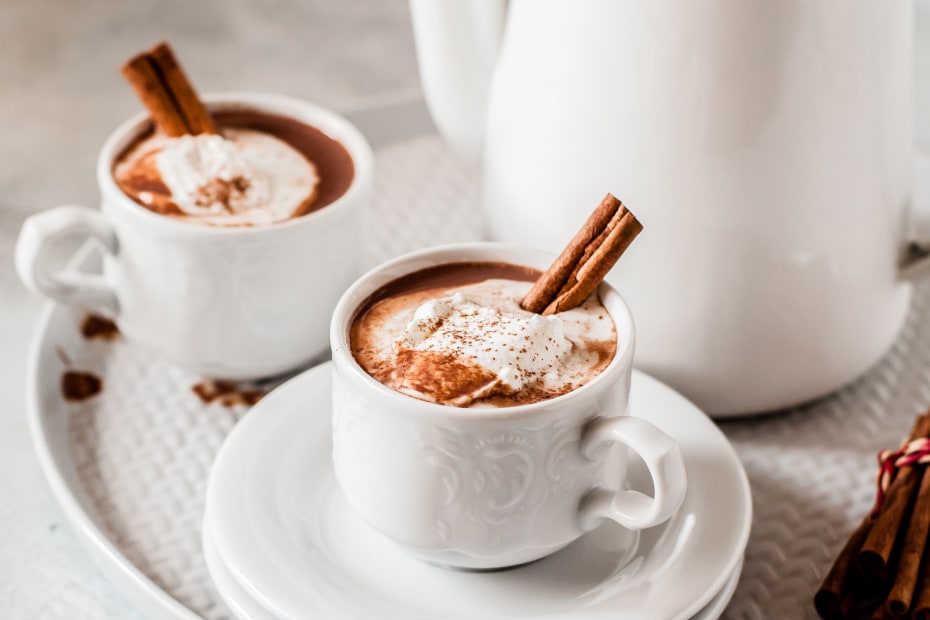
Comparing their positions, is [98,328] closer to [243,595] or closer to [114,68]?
[243,595]

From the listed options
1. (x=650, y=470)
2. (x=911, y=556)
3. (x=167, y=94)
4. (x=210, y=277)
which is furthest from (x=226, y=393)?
(x=911, y=556)

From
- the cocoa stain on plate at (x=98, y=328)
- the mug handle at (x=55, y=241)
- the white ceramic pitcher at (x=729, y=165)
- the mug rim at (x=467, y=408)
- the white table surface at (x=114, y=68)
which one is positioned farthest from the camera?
the white table surface at (x=114, y=68)

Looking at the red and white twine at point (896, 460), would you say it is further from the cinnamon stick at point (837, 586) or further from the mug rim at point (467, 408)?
the mug rim at point (467, 408)

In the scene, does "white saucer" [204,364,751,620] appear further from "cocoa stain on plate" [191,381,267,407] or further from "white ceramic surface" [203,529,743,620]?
"cocoa stain on plate" [191,381,267,407]

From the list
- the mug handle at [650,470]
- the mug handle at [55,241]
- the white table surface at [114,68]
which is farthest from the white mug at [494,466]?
the white table surface at [114,68]

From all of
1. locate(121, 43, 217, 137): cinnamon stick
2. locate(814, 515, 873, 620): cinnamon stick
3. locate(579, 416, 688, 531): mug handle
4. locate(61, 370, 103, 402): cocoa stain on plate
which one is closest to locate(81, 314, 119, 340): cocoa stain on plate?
locate(61, 370, 103, 402): cocoa stain on plate

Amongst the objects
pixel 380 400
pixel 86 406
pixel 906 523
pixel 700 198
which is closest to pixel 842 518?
pixel 906 523

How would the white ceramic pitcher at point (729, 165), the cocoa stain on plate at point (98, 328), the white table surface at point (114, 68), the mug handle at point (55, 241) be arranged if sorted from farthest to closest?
the white table surface at point (114, 68) → the cocoa stain on plate at point (98, 328) → the mug handle at point (55, 241) → the white ceramic pitcher at point (729, 165)
